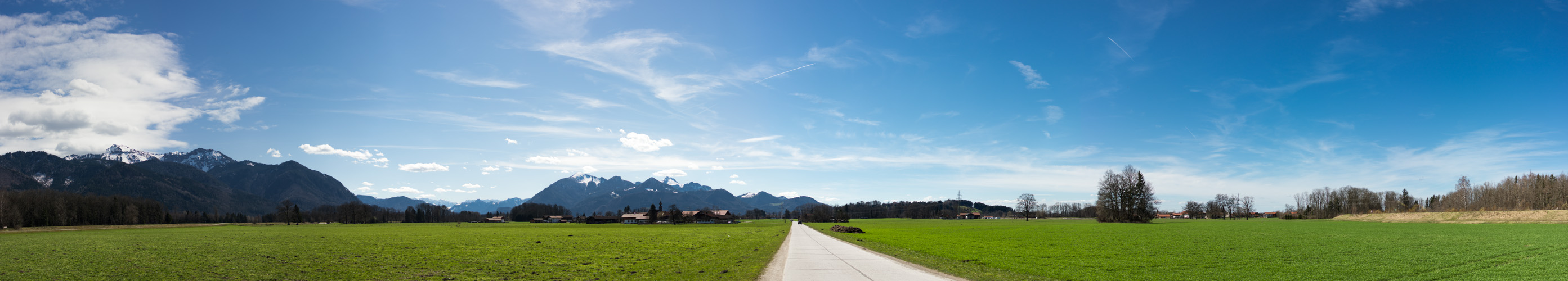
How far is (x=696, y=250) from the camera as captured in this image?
1201 inches

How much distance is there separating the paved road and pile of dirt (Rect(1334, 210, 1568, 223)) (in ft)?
293

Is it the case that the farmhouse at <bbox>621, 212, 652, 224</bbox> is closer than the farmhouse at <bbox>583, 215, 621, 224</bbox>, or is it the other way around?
the farmhouse at <bbox>621, 212, 652, 224</bbox>

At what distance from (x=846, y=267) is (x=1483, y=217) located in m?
107

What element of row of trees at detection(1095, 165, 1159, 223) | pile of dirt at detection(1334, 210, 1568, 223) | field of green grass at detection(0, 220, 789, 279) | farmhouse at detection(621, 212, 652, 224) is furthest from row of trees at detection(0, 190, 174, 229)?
pile of dirt at detection(1334, 210, 1568, 223)

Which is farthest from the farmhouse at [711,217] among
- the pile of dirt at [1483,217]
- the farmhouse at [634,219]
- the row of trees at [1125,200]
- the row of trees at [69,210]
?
the pile of dirt at [1483,217]

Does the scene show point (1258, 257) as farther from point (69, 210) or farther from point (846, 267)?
point (69, 210)

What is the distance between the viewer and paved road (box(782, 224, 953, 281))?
17.2 meters

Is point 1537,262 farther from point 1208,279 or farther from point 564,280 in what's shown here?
point 564,280

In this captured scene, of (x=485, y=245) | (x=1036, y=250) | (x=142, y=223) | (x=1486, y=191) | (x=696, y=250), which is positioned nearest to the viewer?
(x=1036, y=250)

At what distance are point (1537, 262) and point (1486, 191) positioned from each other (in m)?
149

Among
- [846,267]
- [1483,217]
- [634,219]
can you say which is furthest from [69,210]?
[1483,217]

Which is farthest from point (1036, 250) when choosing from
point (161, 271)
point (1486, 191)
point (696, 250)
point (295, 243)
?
point (1486, 191)

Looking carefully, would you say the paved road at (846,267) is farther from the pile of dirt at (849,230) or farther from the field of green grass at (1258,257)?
the pile of dirt at (849,230)

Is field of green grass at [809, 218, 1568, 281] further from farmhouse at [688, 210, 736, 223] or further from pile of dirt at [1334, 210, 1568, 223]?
farmhouse at [688, 210, 736, 223]
